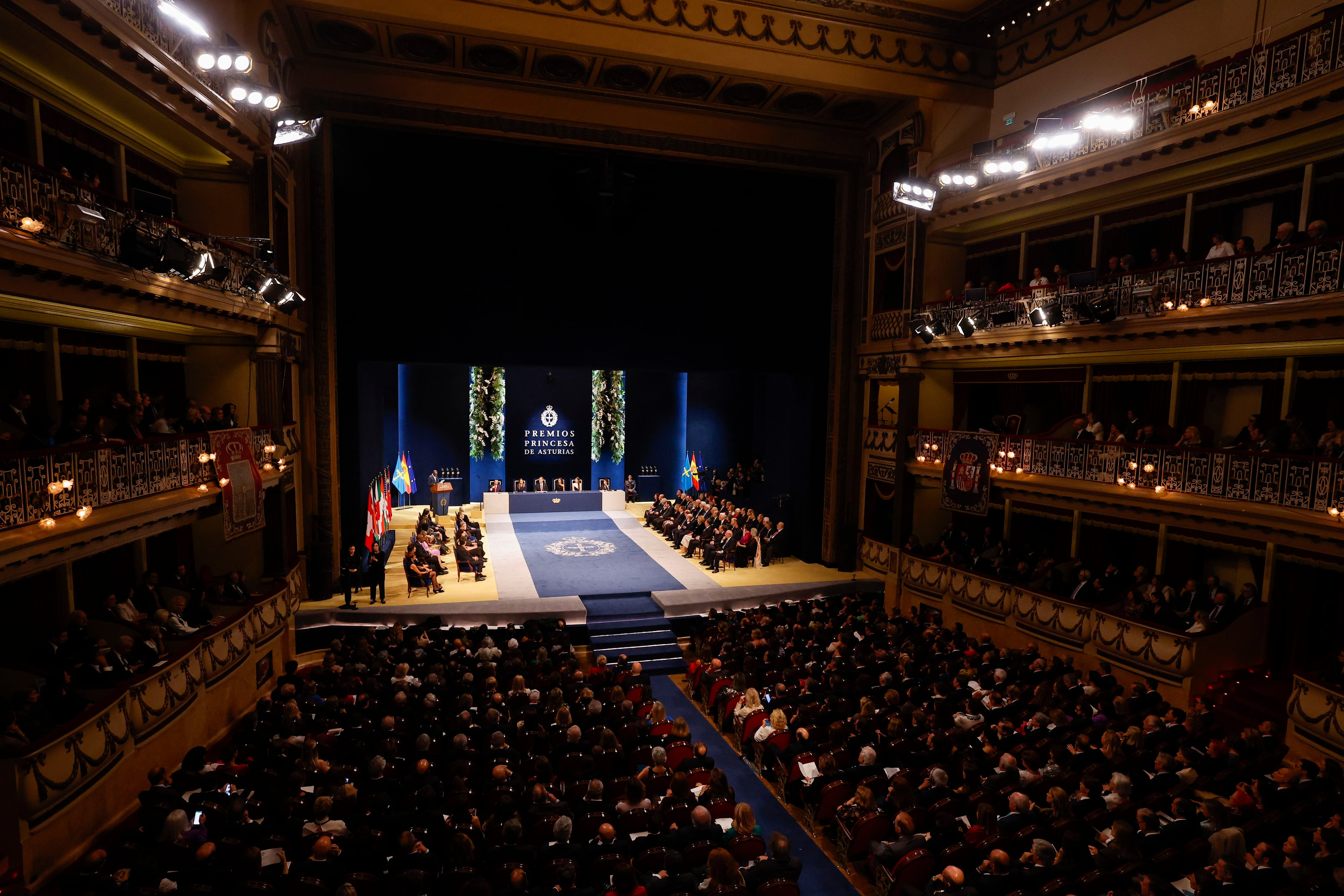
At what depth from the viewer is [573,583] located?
17406 millimetres

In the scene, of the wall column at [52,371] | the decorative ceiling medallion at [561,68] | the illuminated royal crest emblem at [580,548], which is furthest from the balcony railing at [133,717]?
the decorative ceiling medallion at [561,68]

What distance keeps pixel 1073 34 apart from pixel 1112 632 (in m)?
12.5

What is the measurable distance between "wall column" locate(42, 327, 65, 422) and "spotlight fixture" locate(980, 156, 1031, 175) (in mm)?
16507

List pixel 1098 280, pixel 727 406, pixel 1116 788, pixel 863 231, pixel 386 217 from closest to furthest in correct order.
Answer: pixel 1116 788 < pixel 1098 280 < pixel 386 217 < pixel 863 231 < pixel 727 406

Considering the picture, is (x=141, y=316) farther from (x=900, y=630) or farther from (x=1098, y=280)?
(x=1098, y=280)

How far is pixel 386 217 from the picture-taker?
1653 centimetres

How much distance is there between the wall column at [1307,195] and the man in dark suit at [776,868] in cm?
1245

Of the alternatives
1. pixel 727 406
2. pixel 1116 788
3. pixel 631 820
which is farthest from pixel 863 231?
pixel 631 820

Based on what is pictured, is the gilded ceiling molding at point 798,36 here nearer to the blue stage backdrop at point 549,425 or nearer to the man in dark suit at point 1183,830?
the blue stage backdrop at point 549,425

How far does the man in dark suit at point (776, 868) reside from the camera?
6340 millimetres

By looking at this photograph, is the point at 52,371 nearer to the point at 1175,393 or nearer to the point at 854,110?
the point at 854,110

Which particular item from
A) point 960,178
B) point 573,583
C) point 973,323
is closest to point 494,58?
point 960,178

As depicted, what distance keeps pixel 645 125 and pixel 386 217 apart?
6633 millimetres

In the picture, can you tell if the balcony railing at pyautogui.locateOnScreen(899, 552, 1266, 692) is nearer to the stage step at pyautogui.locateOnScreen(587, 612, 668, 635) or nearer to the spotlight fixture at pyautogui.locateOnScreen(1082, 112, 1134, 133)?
the stage step at pyautogui.locateOnScreen(587, 612, 668, 635)
